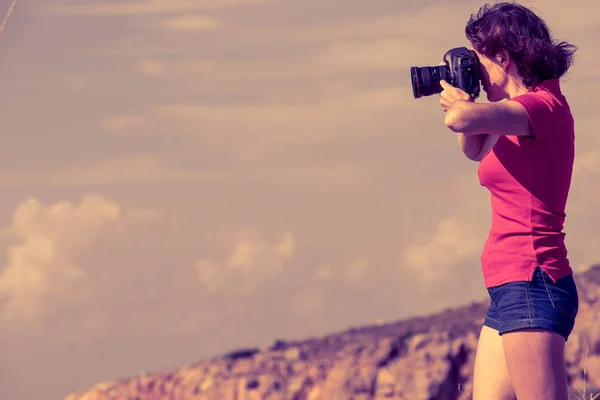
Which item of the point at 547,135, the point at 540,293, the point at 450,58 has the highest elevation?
the point at 450,58

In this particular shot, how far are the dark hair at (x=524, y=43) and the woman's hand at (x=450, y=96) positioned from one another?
0.25 m

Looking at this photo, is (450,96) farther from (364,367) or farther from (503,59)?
(364,367)

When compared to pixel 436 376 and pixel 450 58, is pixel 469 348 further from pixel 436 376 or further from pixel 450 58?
pixel 450 58

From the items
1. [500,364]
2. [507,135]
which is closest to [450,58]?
[507,135]

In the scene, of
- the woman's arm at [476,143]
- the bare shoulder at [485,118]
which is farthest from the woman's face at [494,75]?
the bare shoulder at [485,118]

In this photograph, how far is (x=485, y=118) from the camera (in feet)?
12.6

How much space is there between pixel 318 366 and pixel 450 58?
8.16 m

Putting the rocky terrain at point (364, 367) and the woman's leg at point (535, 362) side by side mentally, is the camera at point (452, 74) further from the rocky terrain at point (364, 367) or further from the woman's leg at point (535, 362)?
the rocky terrain at point (364, 367)

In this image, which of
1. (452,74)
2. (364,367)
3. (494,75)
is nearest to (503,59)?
(494,75)

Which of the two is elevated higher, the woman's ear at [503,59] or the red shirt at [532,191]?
the woman's ear at [503,59]

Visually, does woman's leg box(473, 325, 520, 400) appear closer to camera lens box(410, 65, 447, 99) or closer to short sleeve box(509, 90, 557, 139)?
short sleeve box(509, 90, 557, 139)

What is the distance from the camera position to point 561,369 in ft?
13.7

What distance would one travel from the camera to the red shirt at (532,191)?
4.06 metres

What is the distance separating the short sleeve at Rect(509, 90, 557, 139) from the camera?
396 centimetres
